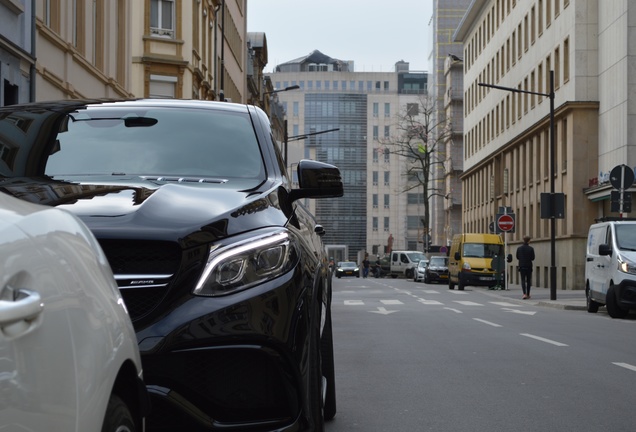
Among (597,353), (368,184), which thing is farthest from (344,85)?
(597,353)

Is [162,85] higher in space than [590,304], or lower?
higher

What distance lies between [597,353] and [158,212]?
9214 millimetres

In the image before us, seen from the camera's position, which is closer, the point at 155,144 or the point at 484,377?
the point at 155,144

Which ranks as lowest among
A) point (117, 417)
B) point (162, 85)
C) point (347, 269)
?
point (347, 269)

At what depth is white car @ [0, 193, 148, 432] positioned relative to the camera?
2326 mm

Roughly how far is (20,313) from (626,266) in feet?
67.3

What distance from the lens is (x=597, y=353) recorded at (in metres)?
12.9

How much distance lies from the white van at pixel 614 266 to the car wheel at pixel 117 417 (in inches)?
758

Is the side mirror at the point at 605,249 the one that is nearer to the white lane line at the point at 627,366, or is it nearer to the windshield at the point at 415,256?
the white lane line at the point at 627,366

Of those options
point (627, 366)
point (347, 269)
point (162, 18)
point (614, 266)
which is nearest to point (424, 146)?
point (347, 269)

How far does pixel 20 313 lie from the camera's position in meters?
2.33

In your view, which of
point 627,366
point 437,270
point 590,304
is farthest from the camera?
point 437,270

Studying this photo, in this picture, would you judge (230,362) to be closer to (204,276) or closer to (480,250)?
(204,276)

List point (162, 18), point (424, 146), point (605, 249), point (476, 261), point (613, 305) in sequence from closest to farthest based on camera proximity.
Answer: point (613, 305) → point (605, 249) → point (162, 18) → point (476, 261) → point (424, 146)
